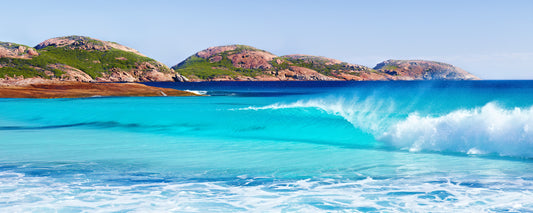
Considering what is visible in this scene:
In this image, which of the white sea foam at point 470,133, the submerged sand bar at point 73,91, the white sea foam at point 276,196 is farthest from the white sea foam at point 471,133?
the submerged sand bar at point 73,91

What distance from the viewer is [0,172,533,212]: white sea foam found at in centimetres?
815

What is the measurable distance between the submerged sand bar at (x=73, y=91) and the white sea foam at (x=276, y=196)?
169ft

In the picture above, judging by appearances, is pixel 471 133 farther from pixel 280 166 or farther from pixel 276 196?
pixel 276 196

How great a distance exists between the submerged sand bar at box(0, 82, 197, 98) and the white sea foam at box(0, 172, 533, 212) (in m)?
51.5

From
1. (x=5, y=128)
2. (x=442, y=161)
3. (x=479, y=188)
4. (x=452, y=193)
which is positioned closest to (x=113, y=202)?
(x=452, y=193)

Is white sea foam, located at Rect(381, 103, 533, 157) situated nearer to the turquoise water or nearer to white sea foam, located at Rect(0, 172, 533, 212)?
the turquoise water

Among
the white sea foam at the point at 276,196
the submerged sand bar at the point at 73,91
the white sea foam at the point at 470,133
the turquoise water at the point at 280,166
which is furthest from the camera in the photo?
the submerged sand bar at the point at 73,91

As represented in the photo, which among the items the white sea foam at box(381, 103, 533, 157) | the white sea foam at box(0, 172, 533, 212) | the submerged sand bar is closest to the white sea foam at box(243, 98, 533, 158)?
the white sea foam at box(381, 103, 533, 157)

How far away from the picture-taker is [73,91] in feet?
199

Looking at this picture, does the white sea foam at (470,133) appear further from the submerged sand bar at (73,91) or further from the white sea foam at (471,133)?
the submerged sand bar at (73,91)

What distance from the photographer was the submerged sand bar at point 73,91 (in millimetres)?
55531

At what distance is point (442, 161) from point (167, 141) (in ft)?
35.4

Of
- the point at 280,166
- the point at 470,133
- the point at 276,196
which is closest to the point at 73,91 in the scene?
the point at 280,166

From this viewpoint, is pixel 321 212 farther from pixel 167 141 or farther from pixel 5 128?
pixel 5 128
